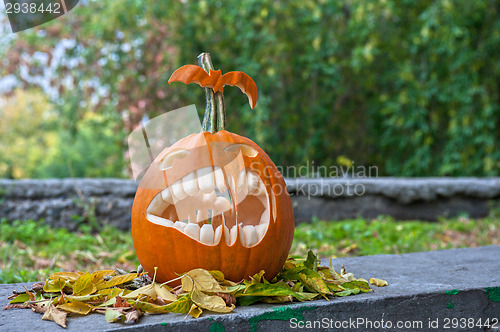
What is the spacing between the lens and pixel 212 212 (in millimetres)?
1530

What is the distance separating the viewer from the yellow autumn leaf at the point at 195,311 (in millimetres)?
1293

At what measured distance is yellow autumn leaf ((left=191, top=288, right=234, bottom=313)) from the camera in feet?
4.34

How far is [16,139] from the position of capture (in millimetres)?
16766

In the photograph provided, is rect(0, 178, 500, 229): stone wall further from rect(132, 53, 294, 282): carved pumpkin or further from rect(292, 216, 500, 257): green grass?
rect(132, 53, 294, 282): carved pumpkin

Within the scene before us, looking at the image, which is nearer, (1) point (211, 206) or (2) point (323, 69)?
(1) point (211, 206)

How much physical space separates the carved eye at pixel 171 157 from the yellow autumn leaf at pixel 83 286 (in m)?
0.42

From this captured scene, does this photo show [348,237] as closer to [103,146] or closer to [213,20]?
[213,20]

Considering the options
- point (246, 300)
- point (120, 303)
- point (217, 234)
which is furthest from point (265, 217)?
point (120, 303)

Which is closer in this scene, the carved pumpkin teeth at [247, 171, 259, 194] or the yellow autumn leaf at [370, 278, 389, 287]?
the carved pumpkin teeth at [247, 171, 259, 194]

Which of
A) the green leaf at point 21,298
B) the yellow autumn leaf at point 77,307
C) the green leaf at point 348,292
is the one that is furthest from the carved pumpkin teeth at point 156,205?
the green leaf at point 348,292

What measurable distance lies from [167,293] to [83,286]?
0.92ft

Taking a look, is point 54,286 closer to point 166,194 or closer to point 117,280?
point 117,280

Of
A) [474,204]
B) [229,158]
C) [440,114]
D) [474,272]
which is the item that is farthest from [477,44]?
[229,158]

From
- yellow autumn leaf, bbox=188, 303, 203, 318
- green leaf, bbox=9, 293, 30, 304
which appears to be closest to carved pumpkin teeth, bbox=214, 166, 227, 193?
yellow autumn leaf, bbox=188, 303, 203, 318
